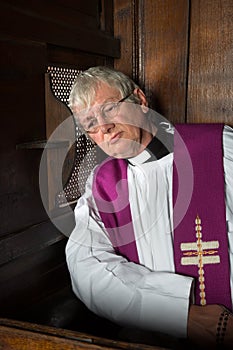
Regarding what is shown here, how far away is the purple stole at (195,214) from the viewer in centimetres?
137

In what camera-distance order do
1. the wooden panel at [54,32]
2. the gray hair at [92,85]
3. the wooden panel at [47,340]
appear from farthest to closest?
1. the gray hair at [92,85]
2. the wooden panel at [54,32]
3. the wooden panel at [47,340]

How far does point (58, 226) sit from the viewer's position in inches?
57.6

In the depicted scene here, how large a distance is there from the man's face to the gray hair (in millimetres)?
17

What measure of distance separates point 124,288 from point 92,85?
67cm

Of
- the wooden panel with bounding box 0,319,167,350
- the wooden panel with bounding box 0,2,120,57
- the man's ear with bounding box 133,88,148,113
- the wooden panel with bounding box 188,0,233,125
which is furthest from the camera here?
the wooden panel with bounding box 188,0,233,125

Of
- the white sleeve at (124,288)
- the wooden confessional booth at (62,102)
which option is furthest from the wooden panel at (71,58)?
the white sleeve at (124,288)

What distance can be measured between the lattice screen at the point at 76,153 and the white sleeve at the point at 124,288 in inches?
6.8

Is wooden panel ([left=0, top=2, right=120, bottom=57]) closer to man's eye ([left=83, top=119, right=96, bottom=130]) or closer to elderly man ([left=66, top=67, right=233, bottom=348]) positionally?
elderly man ([left=66, top=67, right=233, bottom=348])

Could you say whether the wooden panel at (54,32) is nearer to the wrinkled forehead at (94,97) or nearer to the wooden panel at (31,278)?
the wrinkled forehead at (94,97)

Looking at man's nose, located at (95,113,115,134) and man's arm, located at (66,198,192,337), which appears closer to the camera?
man's arm, located at (66,198,192,337)

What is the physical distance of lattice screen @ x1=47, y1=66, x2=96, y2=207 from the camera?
1428mm

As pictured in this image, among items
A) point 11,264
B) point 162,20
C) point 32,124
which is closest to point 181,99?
point 162,20

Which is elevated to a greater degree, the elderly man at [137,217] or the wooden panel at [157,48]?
the wooden panel at [157,48]

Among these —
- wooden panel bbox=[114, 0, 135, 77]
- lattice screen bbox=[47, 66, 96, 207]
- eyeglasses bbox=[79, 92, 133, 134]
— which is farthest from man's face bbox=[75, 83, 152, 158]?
wooden panel bbox=[114, 0, 135, 77]
